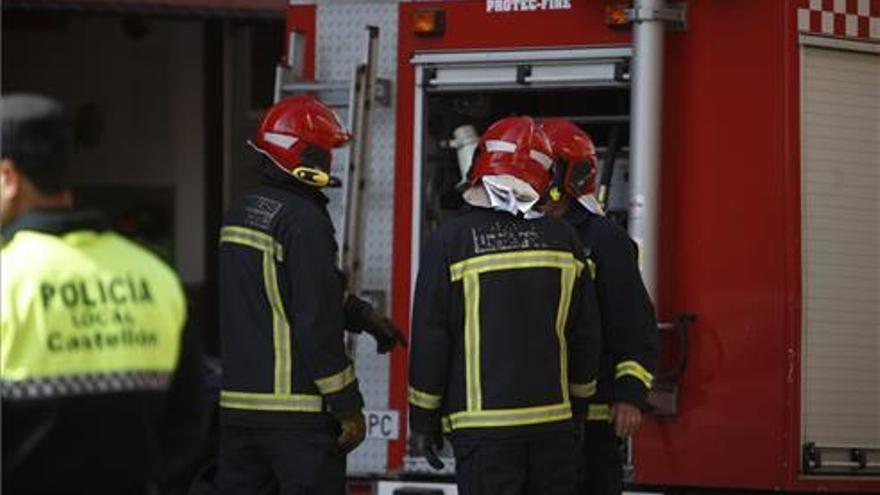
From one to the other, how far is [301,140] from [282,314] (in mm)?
616

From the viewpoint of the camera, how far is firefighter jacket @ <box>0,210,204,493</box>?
3637 mm

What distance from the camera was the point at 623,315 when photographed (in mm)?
6051

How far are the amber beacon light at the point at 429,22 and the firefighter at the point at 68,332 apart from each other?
3.18m

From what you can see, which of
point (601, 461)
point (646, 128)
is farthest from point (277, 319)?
point (646, 128)

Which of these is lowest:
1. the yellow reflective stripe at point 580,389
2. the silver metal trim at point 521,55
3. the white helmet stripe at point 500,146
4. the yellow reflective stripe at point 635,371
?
the yellow reflective stripe at point 580,389

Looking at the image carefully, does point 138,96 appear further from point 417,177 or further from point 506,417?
point 506,417

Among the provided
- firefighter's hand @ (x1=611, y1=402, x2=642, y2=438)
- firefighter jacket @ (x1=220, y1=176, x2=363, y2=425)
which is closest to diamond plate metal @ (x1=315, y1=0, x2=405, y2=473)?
firefighter jacket @ (x1=220, y1=176, x2=363, y2=425)

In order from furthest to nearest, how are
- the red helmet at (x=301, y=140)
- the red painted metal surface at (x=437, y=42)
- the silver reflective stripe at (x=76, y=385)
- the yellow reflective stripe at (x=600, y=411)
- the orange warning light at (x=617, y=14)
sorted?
1. the red painted metal surface at (x=437, y=42)
2. the orange warning light at (x=617, y=14)
3. the yellow reflective stripe at (x=600, y=411)
4. the red helmet at (x=301, y=140)
5. the silver reflective stripe at (x=76, y=385)

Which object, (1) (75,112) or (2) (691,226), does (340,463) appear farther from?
(1) (75,112)

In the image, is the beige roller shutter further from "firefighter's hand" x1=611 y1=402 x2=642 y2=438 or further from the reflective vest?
the reflective vest

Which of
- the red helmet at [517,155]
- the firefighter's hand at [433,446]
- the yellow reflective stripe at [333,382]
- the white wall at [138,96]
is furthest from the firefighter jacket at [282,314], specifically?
the white wall at [138,96]

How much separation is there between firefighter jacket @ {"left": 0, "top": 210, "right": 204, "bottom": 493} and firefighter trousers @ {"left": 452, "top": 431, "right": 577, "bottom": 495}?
71.4 inches

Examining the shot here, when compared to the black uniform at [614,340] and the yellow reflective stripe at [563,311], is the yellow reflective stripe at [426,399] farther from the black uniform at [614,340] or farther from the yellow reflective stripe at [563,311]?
the black uniform at [614,340]

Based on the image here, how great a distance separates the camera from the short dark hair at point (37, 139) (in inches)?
147
